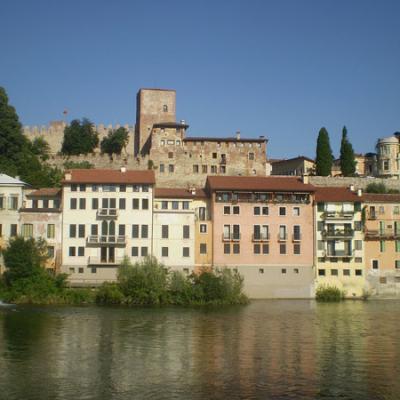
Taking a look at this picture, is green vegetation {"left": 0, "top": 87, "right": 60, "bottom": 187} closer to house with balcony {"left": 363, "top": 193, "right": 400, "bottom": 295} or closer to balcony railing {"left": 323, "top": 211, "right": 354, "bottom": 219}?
balcony railing {"left": 323, "top": 211, "right": 354, "bottom": 219}

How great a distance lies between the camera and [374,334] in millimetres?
39125

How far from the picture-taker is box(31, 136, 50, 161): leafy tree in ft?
256

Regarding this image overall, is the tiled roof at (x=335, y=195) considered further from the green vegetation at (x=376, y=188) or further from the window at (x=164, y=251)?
the window at (x=164, y=251)

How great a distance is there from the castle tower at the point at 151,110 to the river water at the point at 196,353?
4119 cm

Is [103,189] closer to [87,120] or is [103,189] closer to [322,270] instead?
[322,270]

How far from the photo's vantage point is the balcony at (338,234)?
58.8 m

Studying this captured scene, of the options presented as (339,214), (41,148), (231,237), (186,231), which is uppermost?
(41,148)

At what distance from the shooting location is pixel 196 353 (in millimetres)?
32875

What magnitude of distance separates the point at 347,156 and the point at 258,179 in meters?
20.8

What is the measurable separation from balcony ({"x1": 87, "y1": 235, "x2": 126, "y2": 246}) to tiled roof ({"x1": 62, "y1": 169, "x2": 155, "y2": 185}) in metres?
4.68

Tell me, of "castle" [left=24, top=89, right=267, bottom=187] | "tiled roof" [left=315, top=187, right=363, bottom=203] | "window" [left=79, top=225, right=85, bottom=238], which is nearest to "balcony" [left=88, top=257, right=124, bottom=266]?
"window" [left=79, top=225, right=85, bottom=238]

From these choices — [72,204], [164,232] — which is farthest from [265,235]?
[72,204]

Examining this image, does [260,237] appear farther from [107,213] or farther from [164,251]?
[107,213]

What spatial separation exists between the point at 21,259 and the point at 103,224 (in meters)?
7.40
